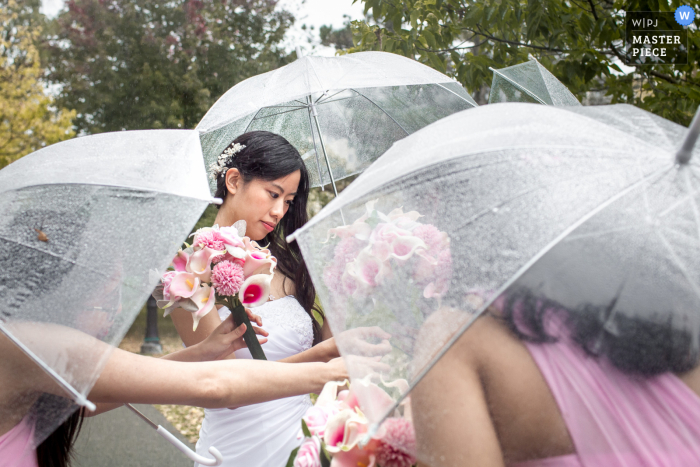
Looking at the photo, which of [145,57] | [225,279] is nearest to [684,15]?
[225,279]

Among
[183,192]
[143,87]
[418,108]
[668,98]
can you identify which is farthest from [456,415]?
[143,87]

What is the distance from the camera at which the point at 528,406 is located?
42.1 inches

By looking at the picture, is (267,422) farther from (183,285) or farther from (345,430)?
(345,430)

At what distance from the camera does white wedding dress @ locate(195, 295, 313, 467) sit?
8.56 feet

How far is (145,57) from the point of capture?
496 inches

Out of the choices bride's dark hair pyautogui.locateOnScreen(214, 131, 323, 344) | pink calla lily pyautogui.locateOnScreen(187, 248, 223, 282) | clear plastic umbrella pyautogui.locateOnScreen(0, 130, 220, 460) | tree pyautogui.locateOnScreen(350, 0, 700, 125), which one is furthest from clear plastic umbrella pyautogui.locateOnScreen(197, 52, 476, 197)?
clear plastic umbrella pyautogui.locateOnScreen(0, 130, 220, 460)

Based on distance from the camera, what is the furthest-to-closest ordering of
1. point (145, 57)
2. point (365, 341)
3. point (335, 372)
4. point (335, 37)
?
point (335, 37) < point (145, 57) < point (335, 372) < point (365, 341)

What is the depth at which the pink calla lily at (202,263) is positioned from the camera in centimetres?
188

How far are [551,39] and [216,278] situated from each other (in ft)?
8.00

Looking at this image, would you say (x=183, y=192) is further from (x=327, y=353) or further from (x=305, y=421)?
(x=327, y=353)

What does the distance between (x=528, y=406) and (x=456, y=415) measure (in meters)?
0.14

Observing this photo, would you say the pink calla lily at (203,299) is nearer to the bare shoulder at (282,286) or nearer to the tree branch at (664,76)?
the bare shoulder at (282,286)

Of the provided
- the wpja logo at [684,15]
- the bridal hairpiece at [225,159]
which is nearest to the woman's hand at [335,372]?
the bridal hairpiece at [225,159]

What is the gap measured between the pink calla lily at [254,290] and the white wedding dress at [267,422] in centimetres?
71
